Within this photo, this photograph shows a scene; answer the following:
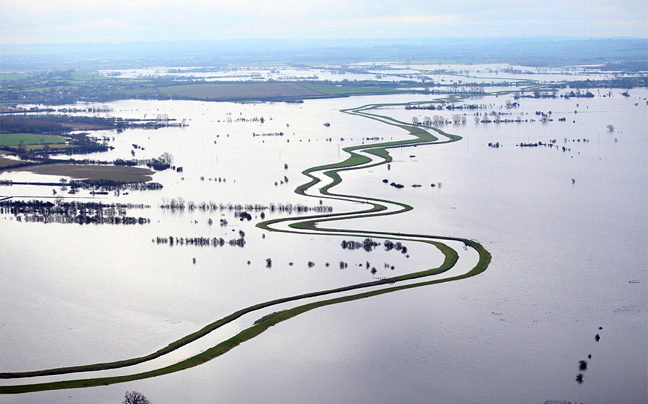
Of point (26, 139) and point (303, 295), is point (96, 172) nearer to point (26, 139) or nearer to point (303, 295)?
point (26, 139)

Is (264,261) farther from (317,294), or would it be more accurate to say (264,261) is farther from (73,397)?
(73,397)

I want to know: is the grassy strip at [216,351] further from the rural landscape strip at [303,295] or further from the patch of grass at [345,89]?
the patch of grass at [345,89]

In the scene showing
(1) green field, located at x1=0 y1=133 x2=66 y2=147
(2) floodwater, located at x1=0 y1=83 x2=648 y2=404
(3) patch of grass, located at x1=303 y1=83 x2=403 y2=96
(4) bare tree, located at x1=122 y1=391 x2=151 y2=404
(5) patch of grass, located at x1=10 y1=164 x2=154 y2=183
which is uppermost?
(3) patch of grass, located at x1=303 y1=83 x2=403 y2=96

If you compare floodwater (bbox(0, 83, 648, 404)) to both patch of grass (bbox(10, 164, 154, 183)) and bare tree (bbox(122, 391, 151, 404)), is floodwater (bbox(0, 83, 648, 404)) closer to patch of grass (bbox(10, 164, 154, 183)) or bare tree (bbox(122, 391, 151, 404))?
bare tree (bbox(122, 391, 151, 404))

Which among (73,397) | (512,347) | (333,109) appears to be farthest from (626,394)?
(333,109)

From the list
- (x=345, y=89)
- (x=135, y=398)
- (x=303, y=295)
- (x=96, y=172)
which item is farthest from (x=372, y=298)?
(x=345, y=89)

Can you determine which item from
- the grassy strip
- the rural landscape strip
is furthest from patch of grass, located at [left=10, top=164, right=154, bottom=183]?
the grassy strip
